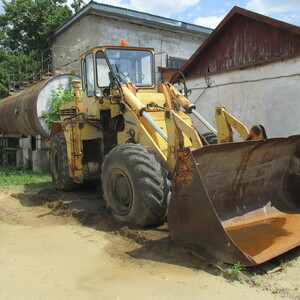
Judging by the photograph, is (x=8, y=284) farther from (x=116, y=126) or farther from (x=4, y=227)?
(x=116, y=126)

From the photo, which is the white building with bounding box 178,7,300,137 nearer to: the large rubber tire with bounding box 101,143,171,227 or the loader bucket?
the loader bucket

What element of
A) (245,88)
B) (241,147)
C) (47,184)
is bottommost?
(47,184)

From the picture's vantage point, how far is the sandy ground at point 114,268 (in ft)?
10.7

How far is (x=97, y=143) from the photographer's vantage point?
24.2 feet

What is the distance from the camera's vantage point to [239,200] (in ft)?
16.2

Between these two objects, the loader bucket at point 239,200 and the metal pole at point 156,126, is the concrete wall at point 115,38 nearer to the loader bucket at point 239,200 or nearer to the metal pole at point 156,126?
the metal pole at point 156,126

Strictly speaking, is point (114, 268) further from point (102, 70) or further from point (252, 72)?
point (252, 72)

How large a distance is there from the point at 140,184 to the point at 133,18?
13.8 metres

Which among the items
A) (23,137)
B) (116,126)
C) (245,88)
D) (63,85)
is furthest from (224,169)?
(23,137)

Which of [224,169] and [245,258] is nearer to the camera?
[245,258]

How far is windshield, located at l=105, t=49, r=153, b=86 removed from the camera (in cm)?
664

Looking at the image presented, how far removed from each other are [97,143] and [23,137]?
307 inches

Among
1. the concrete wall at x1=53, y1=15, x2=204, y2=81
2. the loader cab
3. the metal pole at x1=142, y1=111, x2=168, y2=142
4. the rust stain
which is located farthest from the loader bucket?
the concrete wall at x1=53, y1=15, x2=204, y2=81

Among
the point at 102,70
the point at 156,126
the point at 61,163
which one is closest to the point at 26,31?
the point at 61,163
